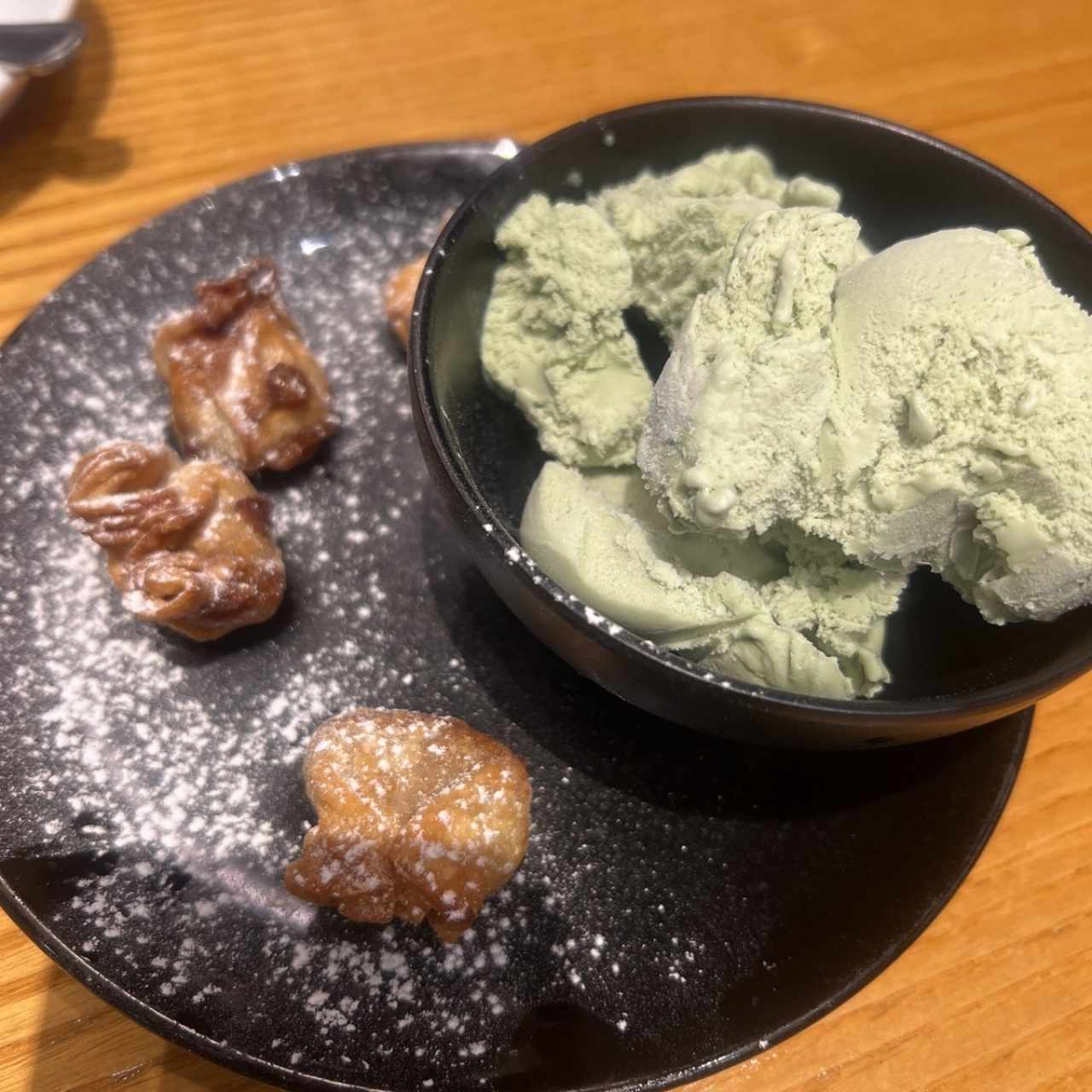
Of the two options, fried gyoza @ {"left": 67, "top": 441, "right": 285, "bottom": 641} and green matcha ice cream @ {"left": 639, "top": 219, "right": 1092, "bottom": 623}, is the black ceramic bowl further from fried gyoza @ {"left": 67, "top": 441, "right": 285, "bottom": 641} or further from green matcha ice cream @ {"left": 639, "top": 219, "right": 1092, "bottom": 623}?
fried gyoza @ {"left": 67, "top": 441, "right": 285, "bottom": 641}

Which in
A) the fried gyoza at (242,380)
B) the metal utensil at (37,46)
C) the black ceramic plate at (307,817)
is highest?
the metal utensil at (37,46)

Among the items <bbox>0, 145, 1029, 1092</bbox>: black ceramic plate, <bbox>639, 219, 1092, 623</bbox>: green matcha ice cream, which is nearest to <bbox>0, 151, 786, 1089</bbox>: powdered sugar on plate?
<bbox>0, 145, 1029, 1092</bbox>: black ceramic plate

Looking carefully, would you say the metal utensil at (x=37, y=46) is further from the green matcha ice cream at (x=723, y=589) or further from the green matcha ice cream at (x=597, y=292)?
the green matcha ice cream at (x=723, y=589)

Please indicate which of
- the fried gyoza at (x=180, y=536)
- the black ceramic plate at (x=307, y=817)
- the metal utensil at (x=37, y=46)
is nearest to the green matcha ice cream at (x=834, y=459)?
the black ceramic plate at (x=307, y=817)

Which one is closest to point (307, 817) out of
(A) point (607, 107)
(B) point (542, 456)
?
(B) point (542, 456)

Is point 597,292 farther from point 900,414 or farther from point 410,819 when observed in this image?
point 410,819

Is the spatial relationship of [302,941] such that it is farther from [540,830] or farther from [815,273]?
[815,273]

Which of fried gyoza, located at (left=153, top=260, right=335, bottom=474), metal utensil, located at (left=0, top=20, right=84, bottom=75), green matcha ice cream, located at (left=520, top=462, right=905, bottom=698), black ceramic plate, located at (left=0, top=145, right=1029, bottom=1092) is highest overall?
metal utensil, located at (left=0, top=20, right=84, bottom=75)

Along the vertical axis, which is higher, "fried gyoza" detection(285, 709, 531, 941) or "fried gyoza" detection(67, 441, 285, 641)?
"fried gyoza" detection(67, 441, 285, 641)
